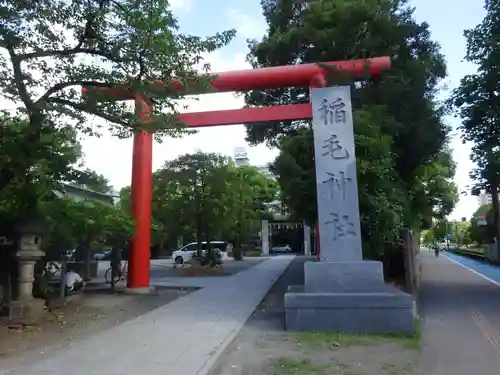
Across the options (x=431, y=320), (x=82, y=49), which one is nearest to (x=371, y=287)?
(x=431, y=320)

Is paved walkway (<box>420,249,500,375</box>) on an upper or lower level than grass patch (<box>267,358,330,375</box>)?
lower

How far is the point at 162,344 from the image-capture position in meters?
6.62

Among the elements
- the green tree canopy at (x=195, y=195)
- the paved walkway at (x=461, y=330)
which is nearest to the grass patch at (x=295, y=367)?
the paved walkway at (x=461, y=330)

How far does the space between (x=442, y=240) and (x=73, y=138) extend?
82.4m

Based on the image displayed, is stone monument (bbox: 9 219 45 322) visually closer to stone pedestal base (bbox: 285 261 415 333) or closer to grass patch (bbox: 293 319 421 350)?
stone pedestal base (bbox: 285 261 415 333)

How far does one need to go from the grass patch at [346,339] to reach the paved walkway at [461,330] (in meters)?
0.21

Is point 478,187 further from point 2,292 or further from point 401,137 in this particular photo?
point 2,292

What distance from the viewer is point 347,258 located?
8727mm

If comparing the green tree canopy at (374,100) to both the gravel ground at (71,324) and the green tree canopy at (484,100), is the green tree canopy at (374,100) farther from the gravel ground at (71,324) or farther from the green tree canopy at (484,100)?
the gravel ground at (71,324)

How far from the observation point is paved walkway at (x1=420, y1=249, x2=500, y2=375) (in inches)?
228

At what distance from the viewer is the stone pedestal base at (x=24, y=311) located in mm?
8610

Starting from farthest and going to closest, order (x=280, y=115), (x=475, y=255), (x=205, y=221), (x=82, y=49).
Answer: (x=475, y=255), (x=205, y=221), (x=280, y=115), (x=82, y=49)

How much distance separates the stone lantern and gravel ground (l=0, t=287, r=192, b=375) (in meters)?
0.36

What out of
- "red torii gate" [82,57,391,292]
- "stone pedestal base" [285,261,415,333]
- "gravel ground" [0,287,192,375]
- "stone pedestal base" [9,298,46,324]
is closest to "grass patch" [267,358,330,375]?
"stone pedestal base" [285,261,415,333]
